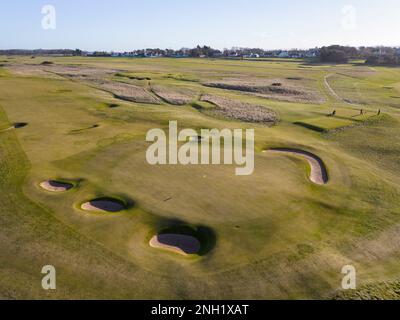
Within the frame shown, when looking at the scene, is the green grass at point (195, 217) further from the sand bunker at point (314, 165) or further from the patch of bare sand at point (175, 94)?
the patch of bare sand at point (175, 94)

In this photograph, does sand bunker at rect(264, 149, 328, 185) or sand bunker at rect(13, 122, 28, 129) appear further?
sand bunker at rect(13, 122, 28, 129)

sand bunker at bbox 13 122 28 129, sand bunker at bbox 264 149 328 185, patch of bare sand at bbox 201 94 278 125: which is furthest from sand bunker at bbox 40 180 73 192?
patch of bare sand at bbox 201 94 278 125

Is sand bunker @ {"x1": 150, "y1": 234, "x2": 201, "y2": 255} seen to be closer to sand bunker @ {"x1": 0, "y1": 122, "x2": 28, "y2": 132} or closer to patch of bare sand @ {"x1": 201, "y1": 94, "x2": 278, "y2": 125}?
sand bunker @ {"x1": 0, "y1": 122, "x2": 28, "y2": 132}

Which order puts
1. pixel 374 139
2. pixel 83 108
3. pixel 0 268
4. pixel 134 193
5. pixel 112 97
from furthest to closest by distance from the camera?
pixel 112 97, pixel 83 108, pixel 374 139, pixel 134 193, pixel 0 268
